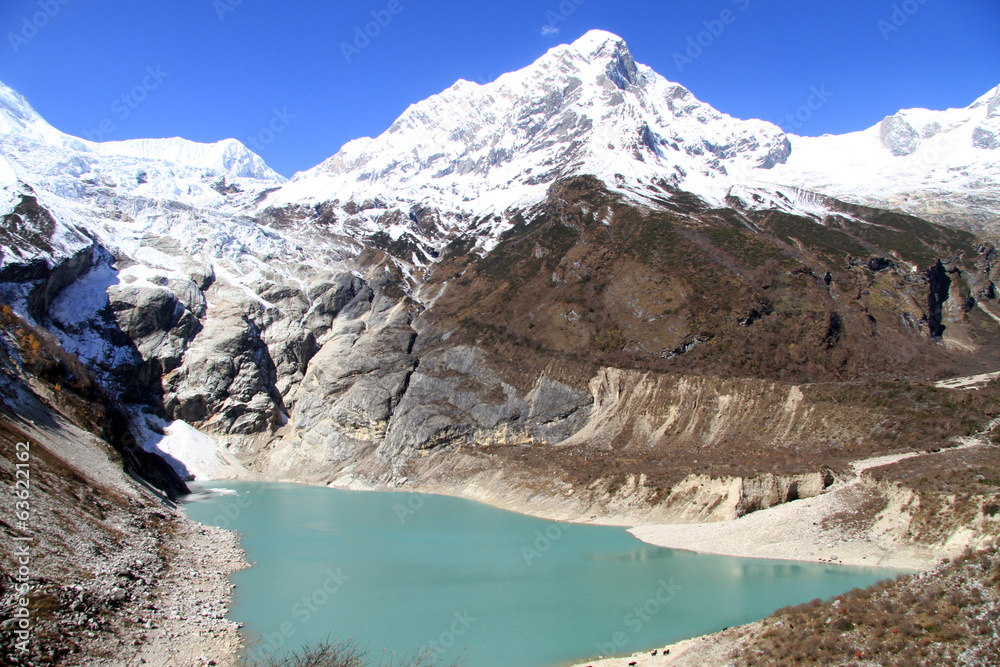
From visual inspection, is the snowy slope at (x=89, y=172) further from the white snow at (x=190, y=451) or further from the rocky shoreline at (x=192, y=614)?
the rocky shoreline at (x=192, y=614)

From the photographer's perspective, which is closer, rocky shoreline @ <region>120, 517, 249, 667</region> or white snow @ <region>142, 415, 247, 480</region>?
rocky shoreline @ <region>120, 517, 249, 667</region>

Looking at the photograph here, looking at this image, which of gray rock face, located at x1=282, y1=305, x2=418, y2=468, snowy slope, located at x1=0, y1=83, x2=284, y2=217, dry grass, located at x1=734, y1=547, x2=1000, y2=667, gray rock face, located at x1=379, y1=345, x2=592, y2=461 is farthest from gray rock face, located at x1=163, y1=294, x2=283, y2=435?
dry grass, located at x1=734, y1=547, x2=1000, y2=667

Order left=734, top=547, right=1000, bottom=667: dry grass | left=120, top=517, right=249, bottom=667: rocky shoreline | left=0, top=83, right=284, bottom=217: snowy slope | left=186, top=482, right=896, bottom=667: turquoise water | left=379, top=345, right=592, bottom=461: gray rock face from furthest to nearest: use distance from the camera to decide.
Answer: left=0, top=83, right=284, bottom=217: snowy slope
left=379, top=345, right=592, bottom=461: gray rock face
left=186, top=482, right=896, bottom=667: turquoise water
left=120, top=517, right=249, bottom=667: rocky shoreline
left=734, top=547, right=1000, bottom=667: dry grass

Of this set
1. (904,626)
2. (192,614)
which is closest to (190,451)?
(192,614)

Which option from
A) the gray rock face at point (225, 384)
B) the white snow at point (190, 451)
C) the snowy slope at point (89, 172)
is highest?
the snowy slope at point (89, 172)

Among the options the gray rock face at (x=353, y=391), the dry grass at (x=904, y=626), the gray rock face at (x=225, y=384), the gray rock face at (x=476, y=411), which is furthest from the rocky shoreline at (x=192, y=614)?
the gray rock face at (x=225, y=384)

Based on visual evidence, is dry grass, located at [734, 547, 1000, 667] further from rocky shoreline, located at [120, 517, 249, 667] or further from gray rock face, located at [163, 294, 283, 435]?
gray rock face, located at [163, 294, 283, 435]

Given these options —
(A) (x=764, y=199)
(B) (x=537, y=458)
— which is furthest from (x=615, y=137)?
(B) (x=537, y=458)

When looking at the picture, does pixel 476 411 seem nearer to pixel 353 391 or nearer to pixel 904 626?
pixel 353 391
